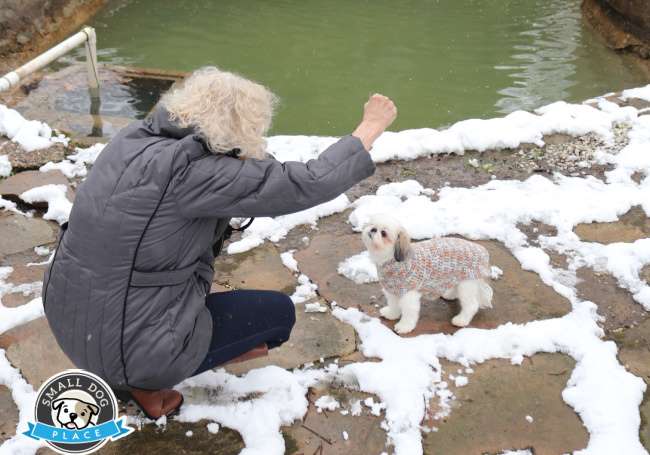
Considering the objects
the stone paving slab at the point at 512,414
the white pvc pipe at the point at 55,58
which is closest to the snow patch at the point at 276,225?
the stone paving slab at the point at 512,414

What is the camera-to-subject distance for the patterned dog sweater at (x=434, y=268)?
3.02m

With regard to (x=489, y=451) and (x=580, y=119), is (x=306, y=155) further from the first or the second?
(x=489, y=451)

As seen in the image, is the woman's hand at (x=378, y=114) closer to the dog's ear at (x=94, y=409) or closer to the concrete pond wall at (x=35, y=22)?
the dog's ear at (x=94, y=409)

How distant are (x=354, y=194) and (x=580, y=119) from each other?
94.2 inches

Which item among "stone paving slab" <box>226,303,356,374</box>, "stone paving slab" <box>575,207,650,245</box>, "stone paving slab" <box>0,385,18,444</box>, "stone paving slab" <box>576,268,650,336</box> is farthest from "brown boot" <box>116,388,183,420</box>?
"stone paving slab" <box>575,207,650,245</box>

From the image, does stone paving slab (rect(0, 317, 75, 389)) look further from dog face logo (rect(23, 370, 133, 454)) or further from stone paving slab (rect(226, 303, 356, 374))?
stone paving slab (rect(226, 303, 356, 374))

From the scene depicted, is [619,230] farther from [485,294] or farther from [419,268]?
[419,268]

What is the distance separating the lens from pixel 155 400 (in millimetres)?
2553

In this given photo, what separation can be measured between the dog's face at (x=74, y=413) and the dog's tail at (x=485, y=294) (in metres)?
1.99

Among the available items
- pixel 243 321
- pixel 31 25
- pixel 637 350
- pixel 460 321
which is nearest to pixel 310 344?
pixel 243 321

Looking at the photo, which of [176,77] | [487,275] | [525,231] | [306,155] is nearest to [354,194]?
[306,155]

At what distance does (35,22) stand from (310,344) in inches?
357

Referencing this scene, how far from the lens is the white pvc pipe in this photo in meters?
5.08

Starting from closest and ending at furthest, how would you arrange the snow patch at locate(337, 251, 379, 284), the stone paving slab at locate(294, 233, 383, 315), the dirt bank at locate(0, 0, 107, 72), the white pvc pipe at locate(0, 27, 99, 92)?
the stone paving slab at locate(294, 233, 383, 315)
the snow patch at locate(337, 251, 379, 284)
the white pvc pipe at locate(0, 27, 99, 92)
the dirt bank at locate(0, 0, 107, 72)
